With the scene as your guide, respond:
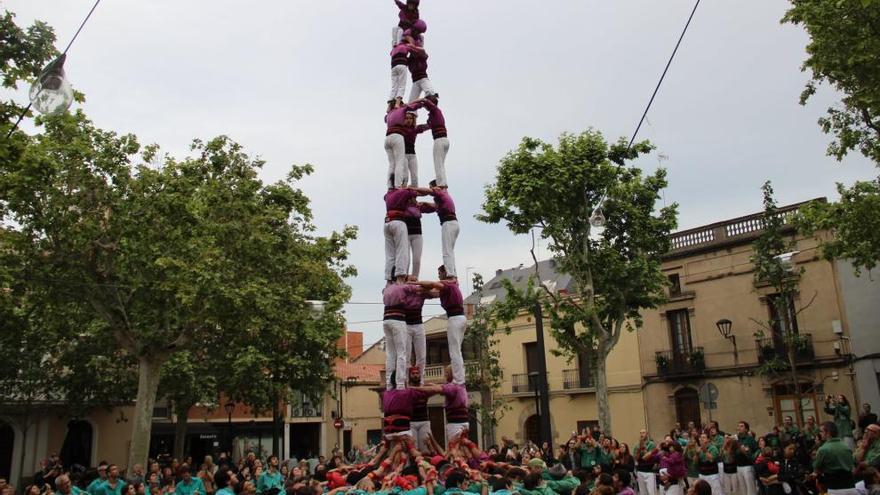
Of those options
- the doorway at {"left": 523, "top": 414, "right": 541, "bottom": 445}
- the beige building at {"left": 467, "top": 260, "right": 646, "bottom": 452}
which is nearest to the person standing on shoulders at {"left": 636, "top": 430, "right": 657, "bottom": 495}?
the beige building at {"left": 467, "top": 260, "right": 646, "bottom": 452}

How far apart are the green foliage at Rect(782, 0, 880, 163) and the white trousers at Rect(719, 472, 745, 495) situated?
807 cm

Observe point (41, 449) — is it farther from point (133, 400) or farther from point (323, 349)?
point (323, 349)

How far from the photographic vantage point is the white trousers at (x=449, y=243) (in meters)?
13.6

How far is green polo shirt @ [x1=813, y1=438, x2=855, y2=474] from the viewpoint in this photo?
9703 mm

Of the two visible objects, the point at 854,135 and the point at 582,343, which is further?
the point at 582,343

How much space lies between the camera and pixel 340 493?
34.9 ft

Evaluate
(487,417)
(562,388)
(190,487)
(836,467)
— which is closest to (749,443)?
(836,467)

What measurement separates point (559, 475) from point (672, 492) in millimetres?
4346

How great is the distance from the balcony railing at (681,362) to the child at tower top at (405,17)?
63.2ft

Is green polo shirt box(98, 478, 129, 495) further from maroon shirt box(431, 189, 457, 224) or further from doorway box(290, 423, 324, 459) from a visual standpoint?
doorway box(290, 423, 324, 459)

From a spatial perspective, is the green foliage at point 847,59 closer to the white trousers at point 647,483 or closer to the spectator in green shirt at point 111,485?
the white trousers at point 647,483

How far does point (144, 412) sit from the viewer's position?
64.8 feet

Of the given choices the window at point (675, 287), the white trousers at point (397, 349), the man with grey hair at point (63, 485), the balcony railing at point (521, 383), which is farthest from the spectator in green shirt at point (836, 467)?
the balcony railing at point (521, 383)

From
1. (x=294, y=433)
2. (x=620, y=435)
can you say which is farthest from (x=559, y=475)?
(x=294, y=433)
